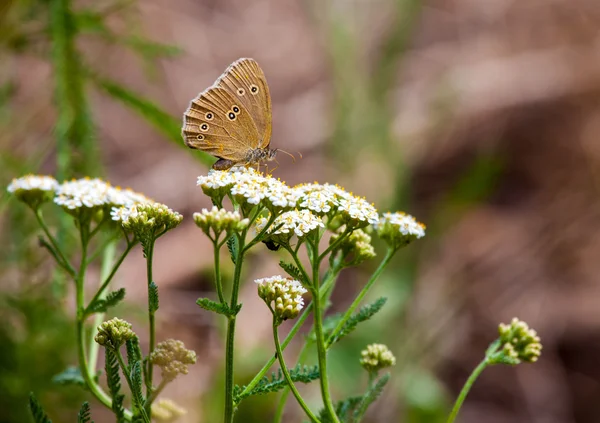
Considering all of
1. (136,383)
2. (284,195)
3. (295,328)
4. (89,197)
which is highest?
(284,195)

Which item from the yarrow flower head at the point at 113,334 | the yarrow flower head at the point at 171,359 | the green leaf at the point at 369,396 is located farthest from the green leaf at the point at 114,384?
the green leaf at the point at 369,396

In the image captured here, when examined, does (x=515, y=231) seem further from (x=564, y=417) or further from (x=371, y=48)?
(x=371, y=48)

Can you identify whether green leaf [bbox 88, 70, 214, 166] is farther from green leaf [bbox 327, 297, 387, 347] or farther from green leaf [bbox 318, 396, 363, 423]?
green leaf [bbox 318, 396, 363, 423]

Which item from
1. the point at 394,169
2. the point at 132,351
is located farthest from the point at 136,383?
the point at 394,169

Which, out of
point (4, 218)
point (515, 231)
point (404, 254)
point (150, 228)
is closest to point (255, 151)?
point (150, 228)

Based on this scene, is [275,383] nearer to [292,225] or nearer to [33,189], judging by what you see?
[292,225]

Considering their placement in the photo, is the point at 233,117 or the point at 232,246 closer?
the point at 232,246
